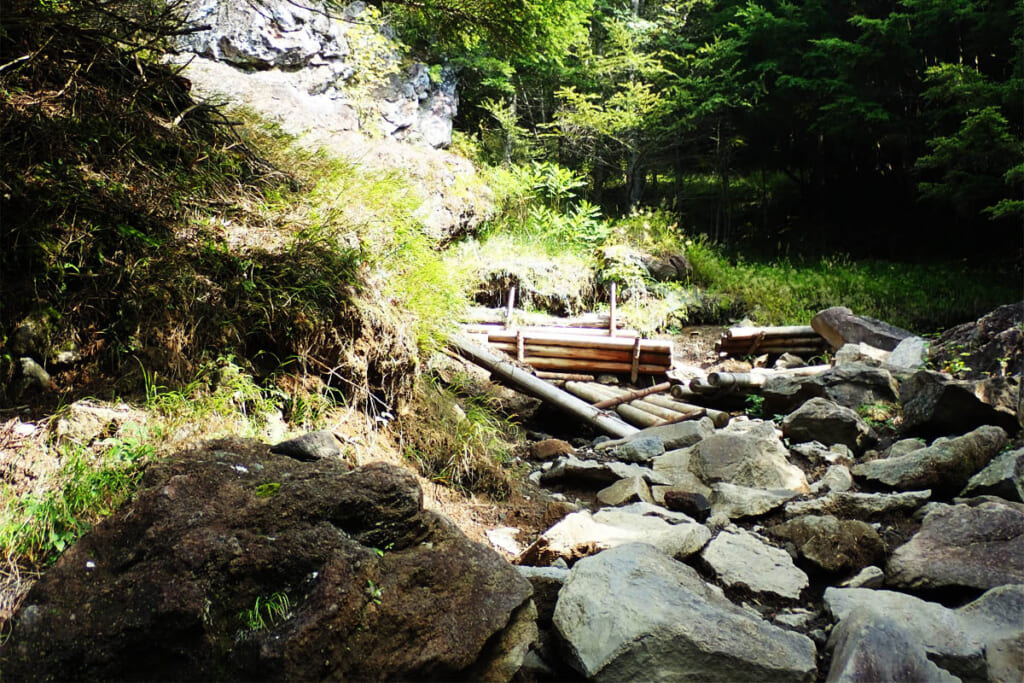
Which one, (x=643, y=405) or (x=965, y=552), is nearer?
(x=965, y=552)

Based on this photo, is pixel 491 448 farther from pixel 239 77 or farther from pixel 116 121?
pixel 239 77

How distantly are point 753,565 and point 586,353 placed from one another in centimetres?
531

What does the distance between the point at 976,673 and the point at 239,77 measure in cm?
725

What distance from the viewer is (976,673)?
214cm

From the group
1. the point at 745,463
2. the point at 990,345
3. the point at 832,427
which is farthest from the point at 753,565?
the point at 990,345

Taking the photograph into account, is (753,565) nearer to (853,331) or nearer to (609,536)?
(609,536)

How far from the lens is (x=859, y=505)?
11.6ft

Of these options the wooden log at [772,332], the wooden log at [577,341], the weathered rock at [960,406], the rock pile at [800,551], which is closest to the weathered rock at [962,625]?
the rock pile at [800,551]

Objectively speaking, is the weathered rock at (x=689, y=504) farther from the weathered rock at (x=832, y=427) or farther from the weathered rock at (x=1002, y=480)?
the weathered rock at (x=832, y=427)

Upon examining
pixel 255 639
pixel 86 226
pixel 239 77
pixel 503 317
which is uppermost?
pixel 239 77

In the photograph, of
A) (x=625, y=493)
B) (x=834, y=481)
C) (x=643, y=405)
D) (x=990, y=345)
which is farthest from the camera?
(x=643, y=405)

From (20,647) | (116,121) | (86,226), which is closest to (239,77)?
(116,121)

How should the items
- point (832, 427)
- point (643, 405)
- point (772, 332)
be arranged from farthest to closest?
point (772, 332), point (643, 405), point (832, 427)

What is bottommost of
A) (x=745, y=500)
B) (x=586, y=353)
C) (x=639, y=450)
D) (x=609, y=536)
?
(x=586, y=353)
